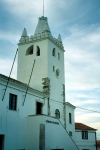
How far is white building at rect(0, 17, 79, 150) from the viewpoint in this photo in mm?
21859

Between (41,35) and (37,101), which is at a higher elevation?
(41,35)

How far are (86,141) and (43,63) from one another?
20849mm

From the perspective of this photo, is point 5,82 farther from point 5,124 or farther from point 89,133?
point 89,133

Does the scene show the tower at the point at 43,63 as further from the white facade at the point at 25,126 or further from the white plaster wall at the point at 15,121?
the white plaster wall at the point at 15,121

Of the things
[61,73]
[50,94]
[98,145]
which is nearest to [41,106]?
[50,94]

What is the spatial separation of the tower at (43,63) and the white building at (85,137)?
1314 cm

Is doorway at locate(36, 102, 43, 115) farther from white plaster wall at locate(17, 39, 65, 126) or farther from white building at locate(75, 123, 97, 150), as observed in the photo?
white building at locate(75, 123, 97, 150)

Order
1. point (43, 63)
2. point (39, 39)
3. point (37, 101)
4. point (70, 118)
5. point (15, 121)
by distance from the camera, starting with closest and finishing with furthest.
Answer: point (15, 121) → point (37, 101) → point (43, 63) → point (39, 39) → point (70, 118)

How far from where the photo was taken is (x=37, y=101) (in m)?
26.5

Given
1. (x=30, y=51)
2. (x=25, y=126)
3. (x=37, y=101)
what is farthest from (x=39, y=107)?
(x=30, y=51)

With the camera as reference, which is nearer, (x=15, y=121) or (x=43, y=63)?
(x=15, y=121)

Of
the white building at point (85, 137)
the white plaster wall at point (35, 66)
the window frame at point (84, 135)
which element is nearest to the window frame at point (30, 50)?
the white plaster wall at point (35, 66)

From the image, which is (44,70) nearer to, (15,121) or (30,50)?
(30,50)

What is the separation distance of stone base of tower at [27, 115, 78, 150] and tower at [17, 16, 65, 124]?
14.4 feet
